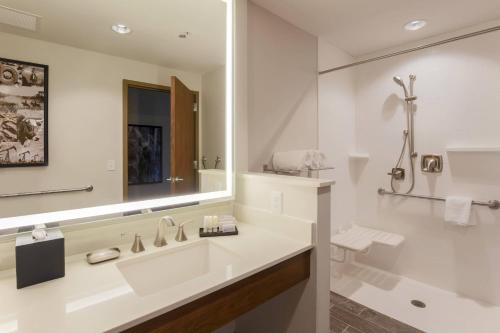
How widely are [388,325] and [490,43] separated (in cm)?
227

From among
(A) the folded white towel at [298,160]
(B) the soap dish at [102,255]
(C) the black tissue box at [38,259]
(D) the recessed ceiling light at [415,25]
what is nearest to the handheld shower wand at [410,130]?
(D) the recessed ceiling light at [415,25]

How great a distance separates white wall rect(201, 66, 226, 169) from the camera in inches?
63.4

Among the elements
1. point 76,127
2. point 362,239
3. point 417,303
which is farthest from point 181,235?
point 417,303

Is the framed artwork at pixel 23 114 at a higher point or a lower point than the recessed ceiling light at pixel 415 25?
lower

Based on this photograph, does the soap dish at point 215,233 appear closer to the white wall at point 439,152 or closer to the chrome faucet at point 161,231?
the chrome faucet at point 161,231

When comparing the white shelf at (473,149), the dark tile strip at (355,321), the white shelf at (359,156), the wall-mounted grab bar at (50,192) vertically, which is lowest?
the dark tile strip at (355,321)

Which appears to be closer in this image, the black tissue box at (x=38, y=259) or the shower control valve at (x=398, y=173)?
the black tissue box at (x=38, y=259)

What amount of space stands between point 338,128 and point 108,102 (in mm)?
2045

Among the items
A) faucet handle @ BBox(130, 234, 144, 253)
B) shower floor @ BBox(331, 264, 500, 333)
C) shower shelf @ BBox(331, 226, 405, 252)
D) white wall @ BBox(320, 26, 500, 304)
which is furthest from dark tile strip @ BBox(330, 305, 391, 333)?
faucet handle @ BBox(130, 234, 144, 253)

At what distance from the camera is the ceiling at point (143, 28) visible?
3.59ft

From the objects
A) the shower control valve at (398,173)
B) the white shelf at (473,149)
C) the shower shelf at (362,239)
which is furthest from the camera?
the shower control valve at (398,173)

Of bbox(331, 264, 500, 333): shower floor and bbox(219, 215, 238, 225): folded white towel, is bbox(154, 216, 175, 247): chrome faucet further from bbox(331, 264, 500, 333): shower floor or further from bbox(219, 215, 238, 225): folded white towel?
bbox(331, 264, 500, 333): shower floor

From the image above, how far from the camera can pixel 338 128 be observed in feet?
8.48

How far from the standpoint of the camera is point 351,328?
5.99 ft
